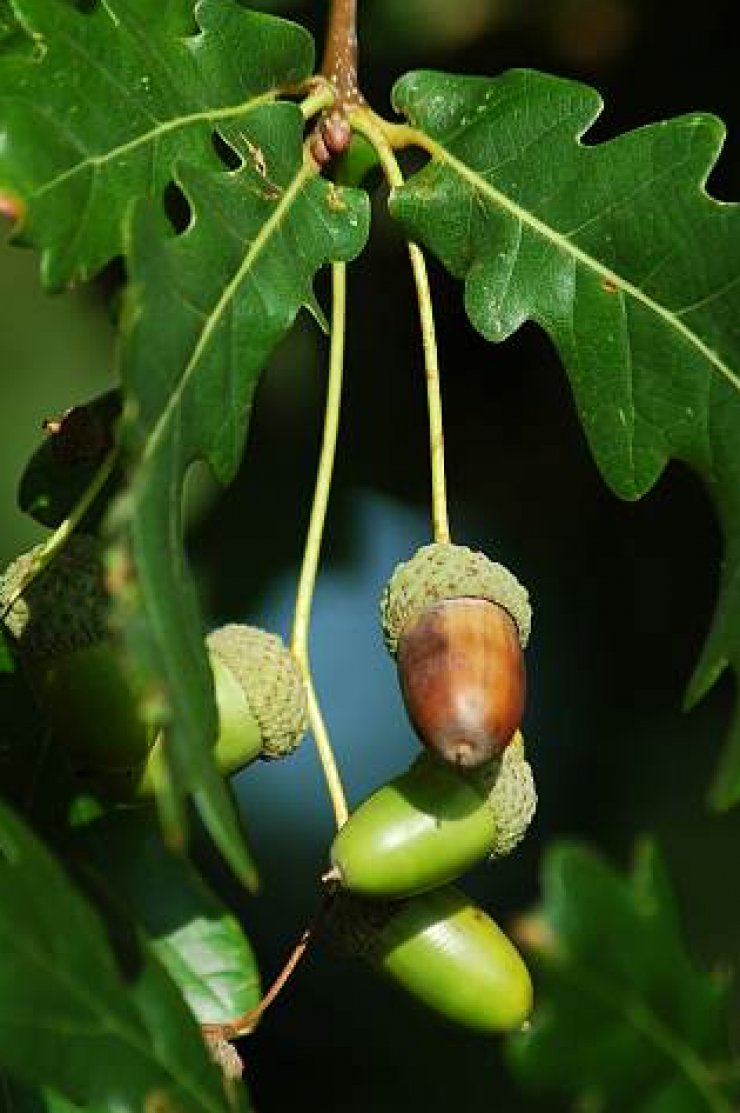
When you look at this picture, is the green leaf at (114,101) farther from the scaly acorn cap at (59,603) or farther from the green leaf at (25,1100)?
the green leaf at (25,1100)

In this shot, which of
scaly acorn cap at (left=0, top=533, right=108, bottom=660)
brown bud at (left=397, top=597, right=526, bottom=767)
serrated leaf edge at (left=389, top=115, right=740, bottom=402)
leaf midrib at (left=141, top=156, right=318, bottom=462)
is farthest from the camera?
serrated leaf edge at (left=389, top=115, right=740, bottom=402)

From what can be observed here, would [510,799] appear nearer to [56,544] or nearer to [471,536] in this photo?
[56,544]

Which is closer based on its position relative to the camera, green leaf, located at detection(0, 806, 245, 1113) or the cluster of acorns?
green leaf, located at detection(0, 806, 245, 1113)

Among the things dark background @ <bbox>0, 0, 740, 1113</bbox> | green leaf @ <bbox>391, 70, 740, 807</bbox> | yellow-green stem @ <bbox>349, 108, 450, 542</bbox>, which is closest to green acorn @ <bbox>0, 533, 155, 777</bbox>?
yellow-green stem @ <bbox>349, 108, 450, 542</bbox>

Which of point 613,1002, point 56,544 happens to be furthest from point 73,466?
point 613,1002

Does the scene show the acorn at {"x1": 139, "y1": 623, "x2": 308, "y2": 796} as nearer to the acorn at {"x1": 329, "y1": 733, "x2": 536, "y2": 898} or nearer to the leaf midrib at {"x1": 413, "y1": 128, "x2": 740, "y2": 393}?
the acorn at {"x1": 329, "y1": 733, "x2": 536, "y2": 898}

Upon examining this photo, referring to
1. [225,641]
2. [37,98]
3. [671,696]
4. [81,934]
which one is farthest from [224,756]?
[671,696]

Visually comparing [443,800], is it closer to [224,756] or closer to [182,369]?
[224,756]

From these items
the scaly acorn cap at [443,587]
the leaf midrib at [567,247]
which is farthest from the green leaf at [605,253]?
the scaly acorn cap at [443,587]
